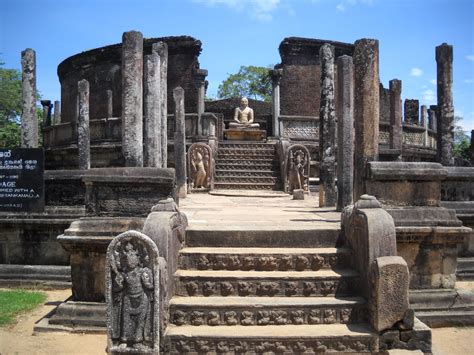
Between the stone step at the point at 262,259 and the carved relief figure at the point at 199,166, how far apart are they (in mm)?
8859

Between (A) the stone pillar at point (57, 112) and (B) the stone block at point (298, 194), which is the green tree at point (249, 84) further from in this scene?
(B) the stone block at point (298, 194)

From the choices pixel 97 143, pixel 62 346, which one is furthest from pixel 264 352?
pixel 97 143

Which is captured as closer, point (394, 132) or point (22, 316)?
point (22, 316)

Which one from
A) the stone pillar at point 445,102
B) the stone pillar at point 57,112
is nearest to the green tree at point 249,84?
the stone pillar at point 57,112

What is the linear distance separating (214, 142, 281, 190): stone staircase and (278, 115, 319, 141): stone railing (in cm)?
226

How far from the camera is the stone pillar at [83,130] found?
13242 mm

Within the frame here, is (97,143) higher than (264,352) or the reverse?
higher

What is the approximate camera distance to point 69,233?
5820 mm

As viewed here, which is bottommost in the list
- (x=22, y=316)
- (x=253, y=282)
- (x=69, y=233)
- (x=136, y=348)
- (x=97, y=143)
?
(x=22, y=316)

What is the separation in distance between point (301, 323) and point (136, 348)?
1.58 metres

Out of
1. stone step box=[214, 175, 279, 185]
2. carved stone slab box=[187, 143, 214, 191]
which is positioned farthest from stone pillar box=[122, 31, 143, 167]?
stone step box=[214, 175, 279, 185]

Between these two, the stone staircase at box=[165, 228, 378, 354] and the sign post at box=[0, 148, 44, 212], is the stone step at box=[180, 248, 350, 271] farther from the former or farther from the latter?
the sign post at box=[0, 148, 44, 212]

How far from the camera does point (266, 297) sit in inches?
189

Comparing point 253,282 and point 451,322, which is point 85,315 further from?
point 451,322
